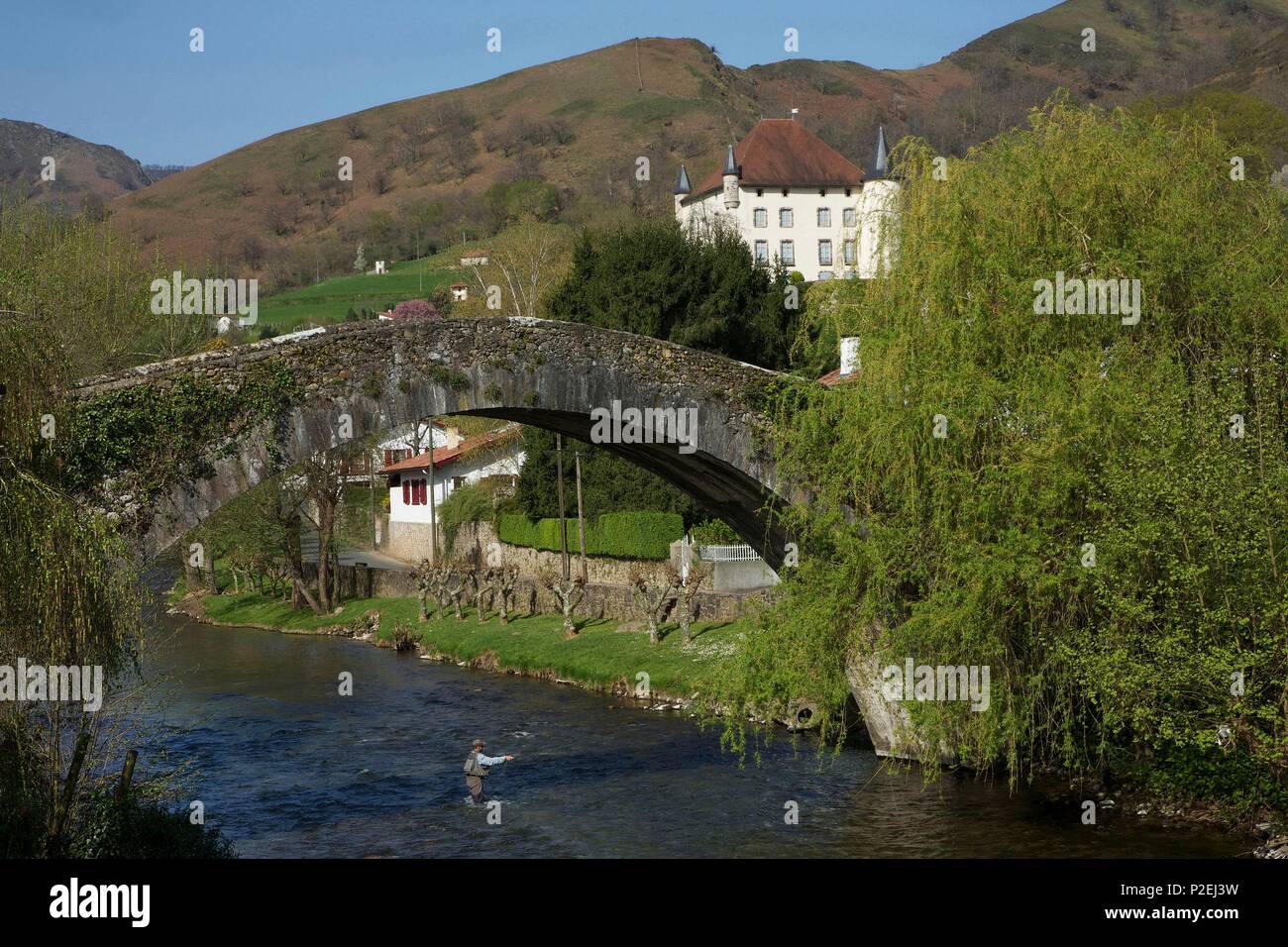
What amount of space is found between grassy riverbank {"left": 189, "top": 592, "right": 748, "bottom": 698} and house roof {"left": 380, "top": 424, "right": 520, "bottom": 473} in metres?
11.1

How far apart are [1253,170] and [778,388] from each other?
9945mm

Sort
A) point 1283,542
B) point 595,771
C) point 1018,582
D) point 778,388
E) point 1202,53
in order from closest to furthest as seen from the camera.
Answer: point 1283,542, point 1018,582, point 778,388, point 595,771, point 1202,53

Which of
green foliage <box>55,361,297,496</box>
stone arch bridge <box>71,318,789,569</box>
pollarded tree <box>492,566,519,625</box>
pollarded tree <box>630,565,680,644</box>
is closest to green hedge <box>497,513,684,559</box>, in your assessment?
pollarded tree <box>492,566,519,625</box>

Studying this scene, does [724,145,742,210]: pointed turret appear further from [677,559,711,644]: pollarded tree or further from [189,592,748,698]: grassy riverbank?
[677,559,711,644]: pollarded tree

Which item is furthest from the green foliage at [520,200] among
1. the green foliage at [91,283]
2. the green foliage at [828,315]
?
the green foliage at [828,315]

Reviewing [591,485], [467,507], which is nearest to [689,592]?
[591,485]

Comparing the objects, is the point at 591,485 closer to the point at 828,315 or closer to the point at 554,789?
the point at 554,789

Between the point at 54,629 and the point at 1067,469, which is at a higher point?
the point at 1067,469

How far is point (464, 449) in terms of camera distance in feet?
196

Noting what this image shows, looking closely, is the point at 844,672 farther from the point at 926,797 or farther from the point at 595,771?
the point at 595,771

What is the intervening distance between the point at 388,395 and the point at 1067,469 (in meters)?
8.64

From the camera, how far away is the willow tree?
675 inches

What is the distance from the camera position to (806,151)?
11212 centimetres
